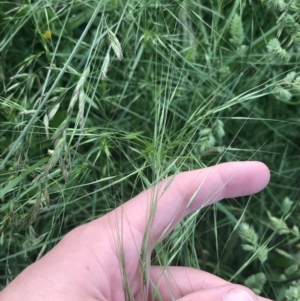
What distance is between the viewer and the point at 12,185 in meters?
0.75

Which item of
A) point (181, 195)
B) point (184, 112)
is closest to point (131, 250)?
point (181, 195)

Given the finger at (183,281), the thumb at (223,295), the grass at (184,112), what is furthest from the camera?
the grass at (184,112)

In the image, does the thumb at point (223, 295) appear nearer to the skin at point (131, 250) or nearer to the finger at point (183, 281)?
the skin at point (131, 250)

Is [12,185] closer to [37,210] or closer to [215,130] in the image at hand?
[37,210]

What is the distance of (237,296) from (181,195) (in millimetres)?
172

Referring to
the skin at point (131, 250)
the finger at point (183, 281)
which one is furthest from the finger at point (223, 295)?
the finger at point (183, 281)

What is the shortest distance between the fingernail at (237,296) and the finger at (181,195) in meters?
0.13

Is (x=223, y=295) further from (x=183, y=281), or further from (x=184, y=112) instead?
(x=184, y=112)

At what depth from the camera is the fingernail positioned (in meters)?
0.66

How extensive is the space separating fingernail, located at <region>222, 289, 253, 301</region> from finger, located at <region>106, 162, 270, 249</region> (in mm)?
125

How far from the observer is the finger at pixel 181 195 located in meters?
0.73

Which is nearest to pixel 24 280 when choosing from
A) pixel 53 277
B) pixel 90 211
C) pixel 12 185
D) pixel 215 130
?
pixel 53 277

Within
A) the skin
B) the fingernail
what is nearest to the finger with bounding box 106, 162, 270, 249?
the skin

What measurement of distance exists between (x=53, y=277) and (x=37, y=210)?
0.32 ft
